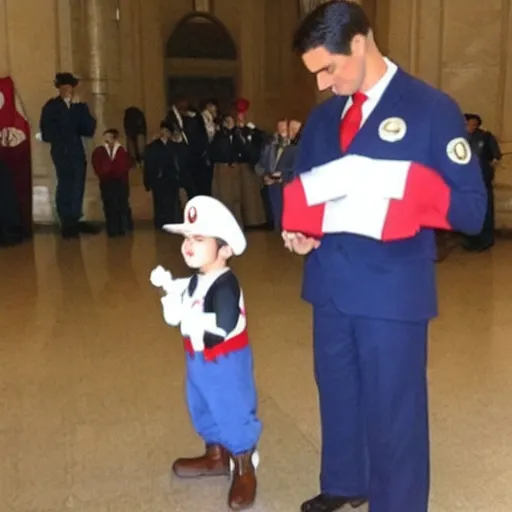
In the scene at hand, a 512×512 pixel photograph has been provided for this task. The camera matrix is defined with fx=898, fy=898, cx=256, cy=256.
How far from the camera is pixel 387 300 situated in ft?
9.07

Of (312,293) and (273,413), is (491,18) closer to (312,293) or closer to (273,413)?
(273,413)

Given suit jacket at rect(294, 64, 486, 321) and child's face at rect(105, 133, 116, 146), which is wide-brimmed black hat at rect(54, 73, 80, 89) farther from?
suit jacket at rect(294, 64, 486, 321)

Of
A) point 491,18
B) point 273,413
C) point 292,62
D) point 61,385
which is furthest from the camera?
point 292,62

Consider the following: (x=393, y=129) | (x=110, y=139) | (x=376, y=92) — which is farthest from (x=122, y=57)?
(x=393, y=129)

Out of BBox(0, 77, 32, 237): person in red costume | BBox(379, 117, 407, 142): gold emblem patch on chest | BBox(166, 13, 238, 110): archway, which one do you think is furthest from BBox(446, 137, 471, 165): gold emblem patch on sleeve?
BBox(166, 13, 238, 110): archway

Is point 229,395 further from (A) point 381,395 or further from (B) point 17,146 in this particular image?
(B) point 17,146

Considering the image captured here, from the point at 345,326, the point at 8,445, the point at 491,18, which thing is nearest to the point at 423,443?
→ the point at 345,326

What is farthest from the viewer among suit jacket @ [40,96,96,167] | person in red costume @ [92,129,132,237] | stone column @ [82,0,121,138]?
stone column @ [82,0,121,138]

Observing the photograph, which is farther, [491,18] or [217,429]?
Result: [491,18]

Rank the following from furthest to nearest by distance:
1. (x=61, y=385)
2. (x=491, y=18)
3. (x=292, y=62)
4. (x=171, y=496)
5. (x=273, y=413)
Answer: (x=292, y=62) < (x=491, y=18) < (x=61, y=385) < (x=273, y=413) < (x=171, y=496)

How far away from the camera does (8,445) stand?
13.3ft

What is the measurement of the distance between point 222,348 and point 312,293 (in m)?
0.53

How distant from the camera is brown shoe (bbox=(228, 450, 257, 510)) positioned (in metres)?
3.40

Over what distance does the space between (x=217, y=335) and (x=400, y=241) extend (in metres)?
0.85
